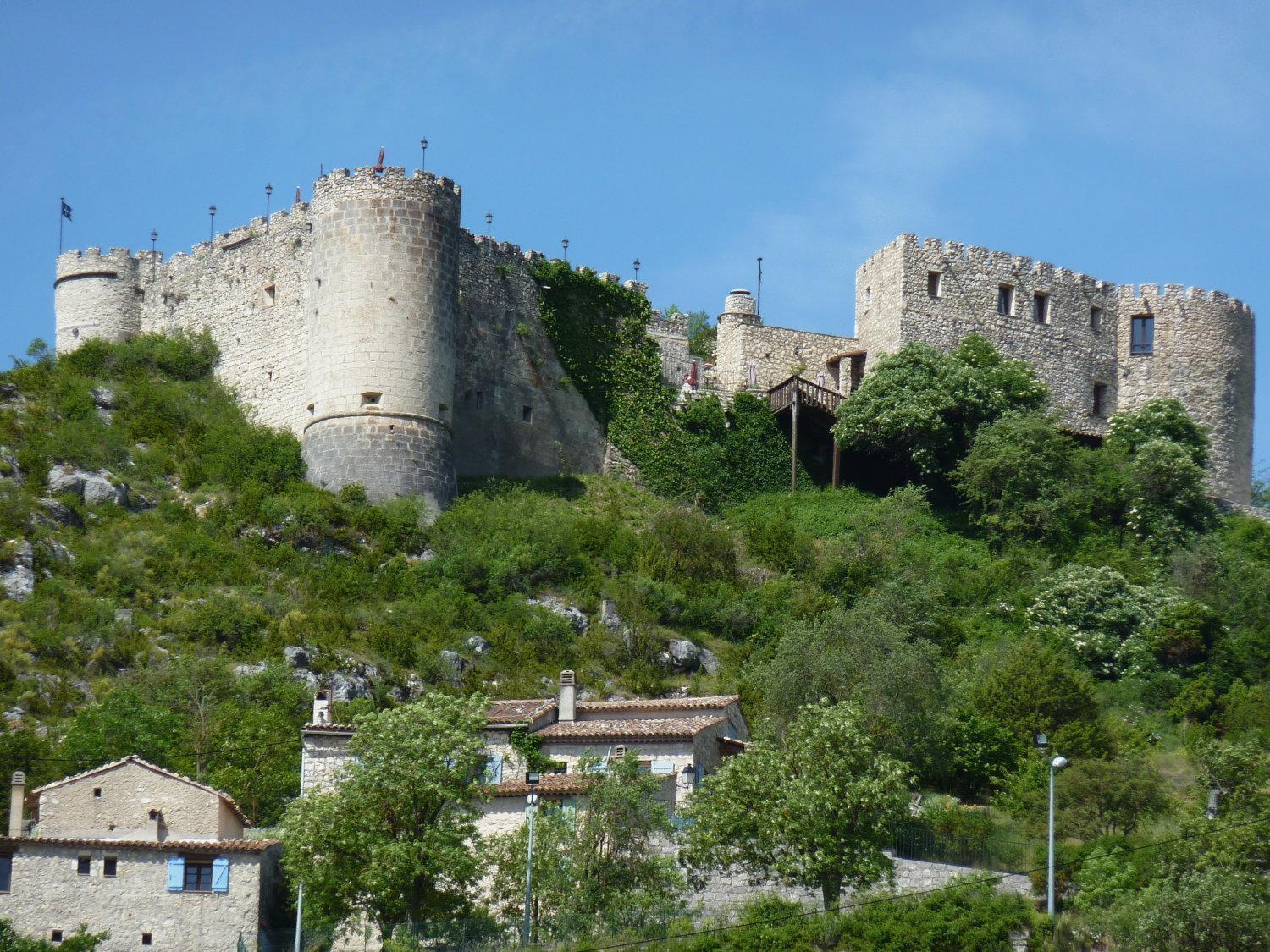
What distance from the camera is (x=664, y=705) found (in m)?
46.7

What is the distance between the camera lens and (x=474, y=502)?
197 ft

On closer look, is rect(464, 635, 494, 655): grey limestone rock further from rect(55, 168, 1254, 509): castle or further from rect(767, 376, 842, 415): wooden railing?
rect(767, 376, 842, 415): wooden railing

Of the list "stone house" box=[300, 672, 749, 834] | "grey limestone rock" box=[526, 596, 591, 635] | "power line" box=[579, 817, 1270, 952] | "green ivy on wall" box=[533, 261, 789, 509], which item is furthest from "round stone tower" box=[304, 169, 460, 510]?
"power line" box=[579, 817, 1270, 952]

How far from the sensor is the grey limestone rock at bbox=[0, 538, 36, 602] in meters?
53.4

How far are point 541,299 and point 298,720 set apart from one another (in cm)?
2054

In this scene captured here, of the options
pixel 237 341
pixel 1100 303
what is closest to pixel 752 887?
pixel 237 341

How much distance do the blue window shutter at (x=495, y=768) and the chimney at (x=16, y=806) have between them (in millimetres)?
8082

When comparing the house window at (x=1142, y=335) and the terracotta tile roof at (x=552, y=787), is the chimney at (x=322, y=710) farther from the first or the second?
the house window at (x=1142, y=335)

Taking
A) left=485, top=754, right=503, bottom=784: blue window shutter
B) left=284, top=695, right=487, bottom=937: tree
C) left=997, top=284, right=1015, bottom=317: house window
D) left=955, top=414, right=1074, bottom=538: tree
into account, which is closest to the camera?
left=284, top=695, right=487, bottom=937: tree

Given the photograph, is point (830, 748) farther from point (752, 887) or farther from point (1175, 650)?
point (1175, 650)

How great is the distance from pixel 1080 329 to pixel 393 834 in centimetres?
3639

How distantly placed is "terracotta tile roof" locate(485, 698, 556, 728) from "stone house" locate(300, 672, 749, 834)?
0.02 metres

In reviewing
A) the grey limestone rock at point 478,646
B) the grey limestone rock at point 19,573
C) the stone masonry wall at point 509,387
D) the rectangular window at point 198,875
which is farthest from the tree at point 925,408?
the rectangular window at point 198,875

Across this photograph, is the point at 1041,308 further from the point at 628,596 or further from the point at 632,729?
the point at 632,729
